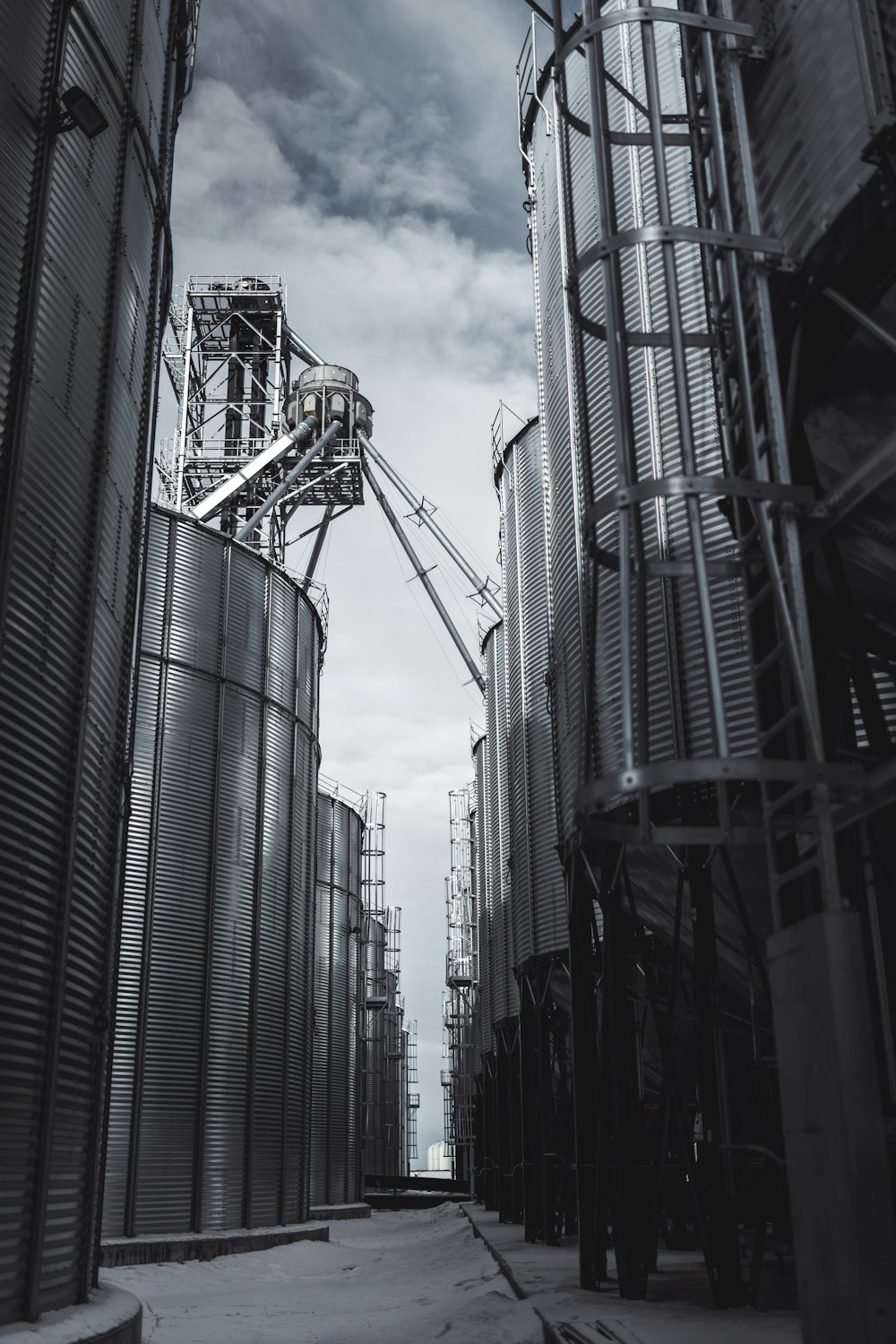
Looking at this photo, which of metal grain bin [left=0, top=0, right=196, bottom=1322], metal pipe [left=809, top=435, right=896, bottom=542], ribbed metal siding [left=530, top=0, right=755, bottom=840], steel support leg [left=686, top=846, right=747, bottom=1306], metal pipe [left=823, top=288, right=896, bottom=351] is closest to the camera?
metal pipe [left=809, top=435, right=896, bottom=542]

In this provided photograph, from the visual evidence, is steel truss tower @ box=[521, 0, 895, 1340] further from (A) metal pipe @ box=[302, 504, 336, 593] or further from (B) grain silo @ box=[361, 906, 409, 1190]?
(B) grain silo @ box=[361, 906, 409, 1190]

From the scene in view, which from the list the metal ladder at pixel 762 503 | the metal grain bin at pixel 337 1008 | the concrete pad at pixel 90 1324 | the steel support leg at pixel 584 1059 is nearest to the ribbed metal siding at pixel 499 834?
the metal grain bin at pixel 337 1008

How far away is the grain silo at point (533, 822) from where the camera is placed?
1984 centimetres

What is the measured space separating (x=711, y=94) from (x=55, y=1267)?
9839 millimetres

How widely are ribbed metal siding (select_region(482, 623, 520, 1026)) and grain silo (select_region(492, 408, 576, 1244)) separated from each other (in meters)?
2.06

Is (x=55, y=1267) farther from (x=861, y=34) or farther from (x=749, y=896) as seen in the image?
(x=861, y=34)

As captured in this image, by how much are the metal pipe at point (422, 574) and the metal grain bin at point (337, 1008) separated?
6.17 metres

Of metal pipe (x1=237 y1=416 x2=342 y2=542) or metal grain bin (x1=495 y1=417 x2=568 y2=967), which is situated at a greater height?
metal pipe (x1=237 y1=416 x2=342 y2=542)

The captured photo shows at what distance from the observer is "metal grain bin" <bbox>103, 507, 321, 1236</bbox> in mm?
19359

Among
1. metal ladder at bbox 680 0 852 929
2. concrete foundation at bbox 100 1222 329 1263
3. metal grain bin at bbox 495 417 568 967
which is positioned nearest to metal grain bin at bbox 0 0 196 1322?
metal ladder at bbox 680 0 852 929

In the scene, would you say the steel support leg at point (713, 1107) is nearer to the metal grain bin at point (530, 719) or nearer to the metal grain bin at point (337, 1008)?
the metal grain bin at point (530, 719)

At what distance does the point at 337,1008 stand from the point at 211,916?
44.3ft

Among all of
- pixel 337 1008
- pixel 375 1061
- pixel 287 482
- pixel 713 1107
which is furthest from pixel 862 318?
pixel 375 1061

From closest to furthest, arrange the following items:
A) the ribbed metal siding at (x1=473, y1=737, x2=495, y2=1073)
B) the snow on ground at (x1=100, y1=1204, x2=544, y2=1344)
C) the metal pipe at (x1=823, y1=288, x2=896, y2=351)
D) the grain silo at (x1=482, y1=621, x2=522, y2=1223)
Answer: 1. the metal pipe at (x1=823, y1=288, x2=896, y2=351)
2. the snow on ground at (x1=100, y1=1204, x2=544, y2=1344)
3. the grain silo at (x1=482, y1=621, x2=522, y2=1223)
4. the ribbed metal siding at (x1=473, y1=737, x2=495, y2=1073)
